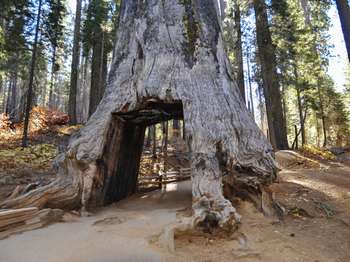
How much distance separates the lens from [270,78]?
1406cm

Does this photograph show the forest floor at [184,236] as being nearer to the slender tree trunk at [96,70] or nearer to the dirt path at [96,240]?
the dirt path at [96,240]

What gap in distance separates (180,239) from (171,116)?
3.86 m

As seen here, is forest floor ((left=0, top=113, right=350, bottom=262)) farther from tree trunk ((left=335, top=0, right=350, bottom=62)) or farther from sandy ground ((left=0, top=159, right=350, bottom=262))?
tree trunk ((left=335, top=0, right=350, bottom=62))

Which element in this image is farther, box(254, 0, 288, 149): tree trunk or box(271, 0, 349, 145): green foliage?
box(271, 0, 349, 145): green foliage

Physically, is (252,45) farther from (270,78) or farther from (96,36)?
(96,36)

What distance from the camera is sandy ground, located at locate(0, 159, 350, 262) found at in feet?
11.2

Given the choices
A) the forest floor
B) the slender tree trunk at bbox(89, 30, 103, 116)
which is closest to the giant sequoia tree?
the forest floor

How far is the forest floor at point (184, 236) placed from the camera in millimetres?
3445

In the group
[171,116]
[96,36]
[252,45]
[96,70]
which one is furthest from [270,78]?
[96,36]

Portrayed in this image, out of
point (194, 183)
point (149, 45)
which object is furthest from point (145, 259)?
point (149, 45)

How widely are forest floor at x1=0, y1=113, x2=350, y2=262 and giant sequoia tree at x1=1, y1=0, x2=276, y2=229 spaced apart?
40cm

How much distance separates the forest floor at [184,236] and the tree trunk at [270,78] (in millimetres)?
7228

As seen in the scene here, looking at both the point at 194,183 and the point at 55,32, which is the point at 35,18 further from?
the point at 194,183

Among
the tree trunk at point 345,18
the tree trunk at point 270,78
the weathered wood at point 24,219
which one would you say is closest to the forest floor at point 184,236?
the weathered wood at point 24,219
